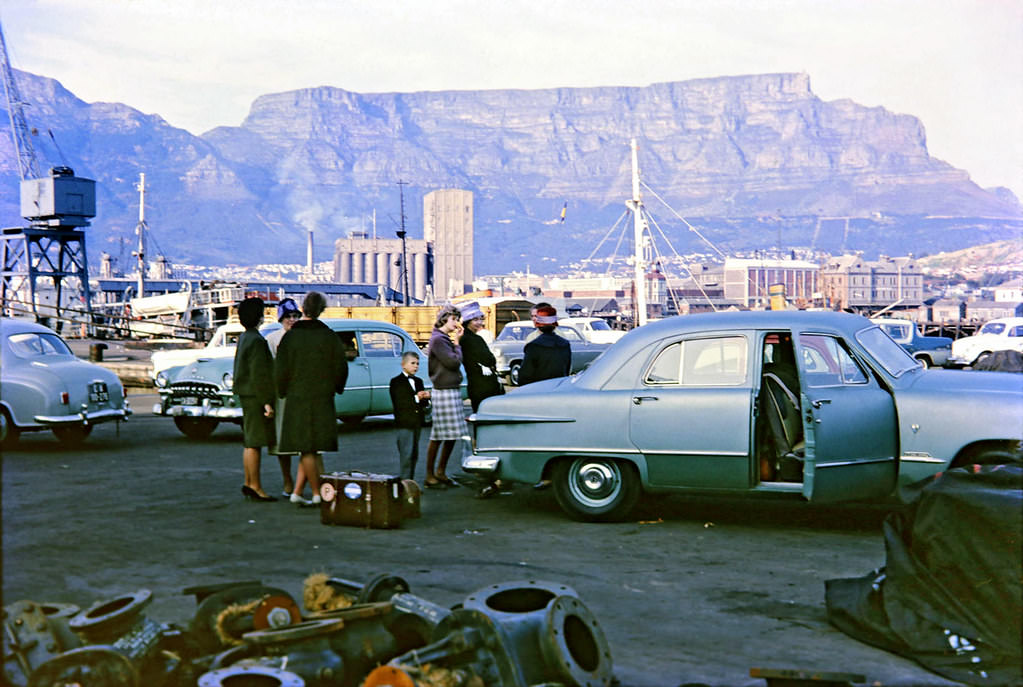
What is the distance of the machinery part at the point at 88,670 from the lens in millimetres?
4258

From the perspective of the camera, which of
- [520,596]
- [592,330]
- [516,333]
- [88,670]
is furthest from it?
[592,330]

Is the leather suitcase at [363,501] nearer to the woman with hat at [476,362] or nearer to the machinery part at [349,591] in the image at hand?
the woman with hat at [476,362]

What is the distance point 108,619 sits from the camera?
4.79 meters

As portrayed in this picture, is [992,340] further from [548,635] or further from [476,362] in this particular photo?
[548,635]

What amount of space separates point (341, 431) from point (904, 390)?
10167 mm

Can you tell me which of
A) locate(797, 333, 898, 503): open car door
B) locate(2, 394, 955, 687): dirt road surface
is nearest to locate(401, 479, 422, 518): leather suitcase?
locate(2, 394, 955, 687): dirt road surface

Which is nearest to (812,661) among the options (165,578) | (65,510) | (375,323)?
(165,578)

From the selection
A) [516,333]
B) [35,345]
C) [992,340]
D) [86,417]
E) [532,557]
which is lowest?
[532,557]

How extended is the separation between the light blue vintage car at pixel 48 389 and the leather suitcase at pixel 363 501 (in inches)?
247

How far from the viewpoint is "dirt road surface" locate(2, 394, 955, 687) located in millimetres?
5672

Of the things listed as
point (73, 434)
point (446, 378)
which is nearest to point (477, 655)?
point (446, 378)

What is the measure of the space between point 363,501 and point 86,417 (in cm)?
686

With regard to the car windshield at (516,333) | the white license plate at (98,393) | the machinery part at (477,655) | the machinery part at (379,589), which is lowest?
the machinery part at (477,655)

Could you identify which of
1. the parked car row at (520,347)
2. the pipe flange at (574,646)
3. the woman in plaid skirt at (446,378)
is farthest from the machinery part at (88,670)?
the parked car row at (520,347)
